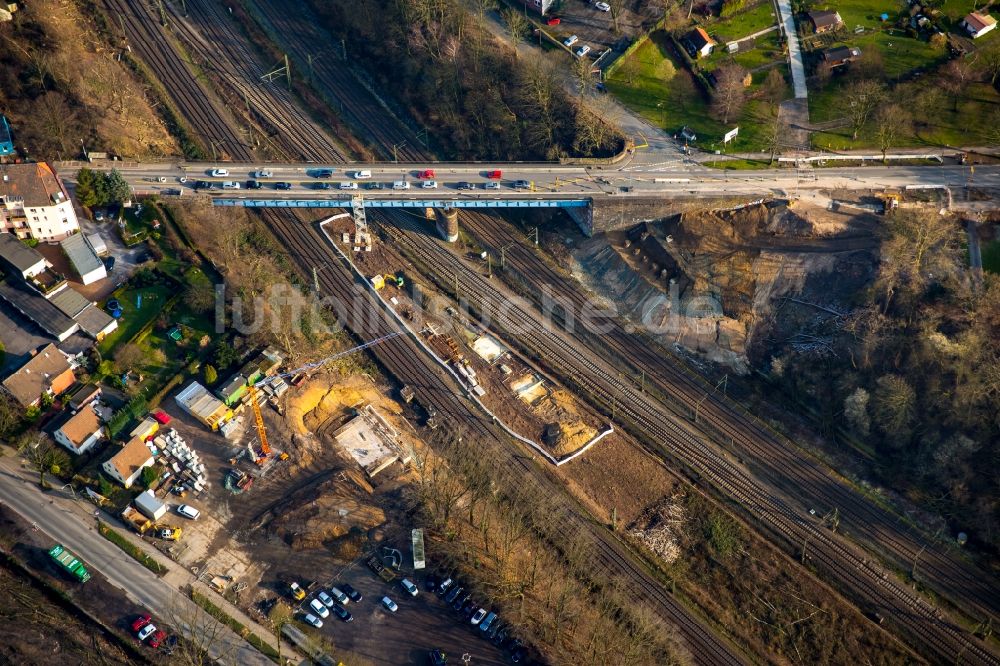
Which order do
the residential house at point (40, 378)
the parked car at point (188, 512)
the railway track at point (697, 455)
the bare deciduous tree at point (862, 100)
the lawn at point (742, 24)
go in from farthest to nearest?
the lawn at point (742, 24)
the bare deciduous tree at point (862, 100)
the residential house at point (40, 378)
the parked car at point (188, 512)
the railway track at point (697, 455)

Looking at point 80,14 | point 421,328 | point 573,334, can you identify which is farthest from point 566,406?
point 80,14

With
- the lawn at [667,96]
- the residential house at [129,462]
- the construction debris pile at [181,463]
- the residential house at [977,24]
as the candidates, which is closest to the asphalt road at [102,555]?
the residential house at [129,462]

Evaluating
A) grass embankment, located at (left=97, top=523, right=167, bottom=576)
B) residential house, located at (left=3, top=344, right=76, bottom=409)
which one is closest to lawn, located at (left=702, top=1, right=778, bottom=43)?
residential house, located at (left=3, top=344, right=76, bottom=409)

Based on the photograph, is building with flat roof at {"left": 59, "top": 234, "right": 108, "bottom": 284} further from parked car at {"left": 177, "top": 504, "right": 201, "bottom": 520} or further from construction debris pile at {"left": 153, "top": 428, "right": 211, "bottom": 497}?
parked car at {"left": 177, "top": 504, "right": 201, "bottom": 520}

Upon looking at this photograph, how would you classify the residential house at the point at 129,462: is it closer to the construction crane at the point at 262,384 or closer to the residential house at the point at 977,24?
the construction crane at the point at 262,384

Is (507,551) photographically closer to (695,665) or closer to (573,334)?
(695,665)
